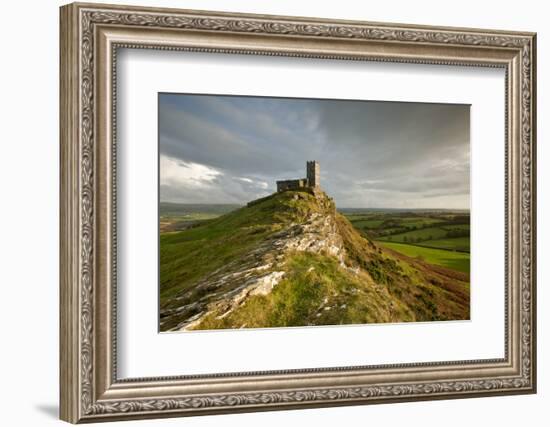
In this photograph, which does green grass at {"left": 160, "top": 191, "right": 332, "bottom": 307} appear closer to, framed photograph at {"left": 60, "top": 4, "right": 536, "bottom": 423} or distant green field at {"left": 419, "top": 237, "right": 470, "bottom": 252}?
framed photograph at {"left": 60, "top": 4, "right": 536, "bottom": 423}

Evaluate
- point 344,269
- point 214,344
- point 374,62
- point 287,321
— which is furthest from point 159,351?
point 374,62

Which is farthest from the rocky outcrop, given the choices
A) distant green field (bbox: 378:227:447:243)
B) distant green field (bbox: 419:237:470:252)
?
distant green field (bbox: 419:237:470:252)

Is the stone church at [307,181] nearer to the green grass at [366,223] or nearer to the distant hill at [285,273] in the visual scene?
the distant hill at [285,273]

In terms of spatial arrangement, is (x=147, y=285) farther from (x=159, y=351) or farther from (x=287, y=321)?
(x=287, y=321)

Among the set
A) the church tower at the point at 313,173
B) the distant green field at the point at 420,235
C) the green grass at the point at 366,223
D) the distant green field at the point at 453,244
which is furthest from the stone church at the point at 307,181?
the distant green field at the point at 453,244

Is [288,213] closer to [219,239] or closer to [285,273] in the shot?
[285,273]
